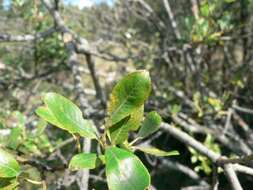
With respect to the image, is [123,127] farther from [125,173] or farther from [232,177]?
[232,177]

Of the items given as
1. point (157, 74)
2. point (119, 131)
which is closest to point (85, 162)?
point (119, 131)

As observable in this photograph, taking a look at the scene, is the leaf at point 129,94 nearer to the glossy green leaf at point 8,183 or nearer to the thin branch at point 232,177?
the glossy green leaf at point 8,183

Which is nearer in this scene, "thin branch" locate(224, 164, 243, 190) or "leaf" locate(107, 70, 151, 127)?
"leaf" locate(107, 70, 151, 127)

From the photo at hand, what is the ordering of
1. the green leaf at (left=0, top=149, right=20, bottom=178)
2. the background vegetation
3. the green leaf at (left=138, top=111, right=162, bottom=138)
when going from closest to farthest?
1. the green leaf at (left=0, top=149, right=20, bottom=178)
2. the green leaf at (left=138, top=111, right=162, bottom=138)
3. the background vegetation

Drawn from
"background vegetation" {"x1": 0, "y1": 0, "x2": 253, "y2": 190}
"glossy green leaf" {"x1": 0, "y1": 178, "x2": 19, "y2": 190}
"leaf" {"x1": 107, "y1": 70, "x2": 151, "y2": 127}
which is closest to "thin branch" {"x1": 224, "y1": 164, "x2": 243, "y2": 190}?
"background vegetation" {"x1": 0, "y1": 0, "x2": 253, "y2": 190}

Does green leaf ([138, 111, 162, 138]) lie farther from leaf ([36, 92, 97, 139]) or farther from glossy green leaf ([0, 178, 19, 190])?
glossy green leaf ([0, 178, 19, 190])

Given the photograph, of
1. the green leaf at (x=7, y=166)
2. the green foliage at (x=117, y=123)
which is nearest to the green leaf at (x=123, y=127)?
the green foliage at (x=117, y=123)

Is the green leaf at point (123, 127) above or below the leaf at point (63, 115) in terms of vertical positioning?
below
